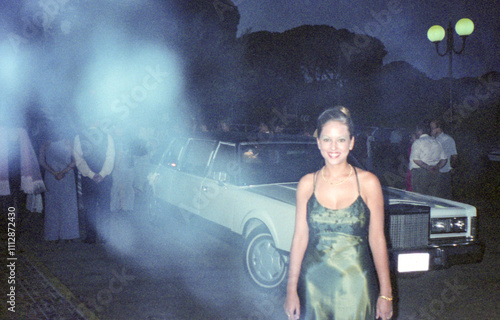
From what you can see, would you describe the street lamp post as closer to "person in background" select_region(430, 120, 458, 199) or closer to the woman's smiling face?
"person in background" select_region(430, 120, 458, 199)

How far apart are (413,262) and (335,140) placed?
2.76 m

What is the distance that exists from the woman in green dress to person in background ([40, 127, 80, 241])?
5784mm

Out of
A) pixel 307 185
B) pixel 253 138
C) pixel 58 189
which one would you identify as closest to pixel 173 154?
pixel 58 189

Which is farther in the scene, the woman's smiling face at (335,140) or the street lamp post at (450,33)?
the street lamp post at (450,33)

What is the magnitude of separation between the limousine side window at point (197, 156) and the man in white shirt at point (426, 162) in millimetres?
4129

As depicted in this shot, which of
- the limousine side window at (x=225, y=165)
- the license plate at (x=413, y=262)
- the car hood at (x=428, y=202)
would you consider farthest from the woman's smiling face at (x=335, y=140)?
the limousine side window at (x=225, y=165)

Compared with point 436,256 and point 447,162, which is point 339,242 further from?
point 447,162

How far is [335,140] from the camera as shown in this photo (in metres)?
2.94

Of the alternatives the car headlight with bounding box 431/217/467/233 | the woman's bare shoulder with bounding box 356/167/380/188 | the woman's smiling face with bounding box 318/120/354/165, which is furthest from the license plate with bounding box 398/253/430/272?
the woman's smiling face with bounding box 318/120/354/165

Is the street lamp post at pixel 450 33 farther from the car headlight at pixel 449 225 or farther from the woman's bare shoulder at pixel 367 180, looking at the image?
the woman's bare shoulder at pixel 367 180

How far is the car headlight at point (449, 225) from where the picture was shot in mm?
5484

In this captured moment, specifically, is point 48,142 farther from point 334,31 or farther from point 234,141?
point 334,31

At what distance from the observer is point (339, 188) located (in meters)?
2.96

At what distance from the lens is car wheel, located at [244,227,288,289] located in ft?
17.8
